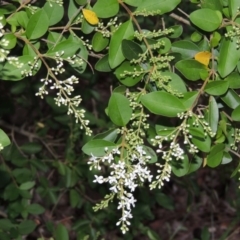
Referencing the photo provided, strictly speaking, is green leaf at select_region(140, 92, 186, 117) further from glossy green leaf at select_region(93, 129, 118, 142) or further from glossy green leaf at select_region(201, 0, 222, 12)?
glossy green leaf at select_region(201, 0, 222, 12)

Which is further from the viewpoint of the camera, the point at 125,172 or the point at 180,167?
the point at 180,167

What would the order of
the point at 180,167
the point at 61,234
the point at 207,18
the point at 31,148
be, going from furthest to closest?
the point at 31,148
the point at 61,234
the point at 180,167
the point at 207,18

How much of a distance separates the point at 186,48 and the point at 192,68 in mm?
103

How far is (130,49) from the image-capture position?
1.50 meters

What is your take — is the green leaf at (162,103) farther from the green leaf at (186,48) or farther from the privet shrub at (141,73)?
the green leaf at (186,48)

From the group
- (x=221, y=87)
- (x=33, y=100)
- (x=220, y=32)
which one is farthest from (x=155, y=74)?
(x=33, y=100)

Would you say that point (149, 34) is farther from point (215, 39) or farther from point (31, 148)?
point (31, 148)

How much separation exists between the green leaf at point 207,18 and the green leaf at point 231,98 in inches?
7.1

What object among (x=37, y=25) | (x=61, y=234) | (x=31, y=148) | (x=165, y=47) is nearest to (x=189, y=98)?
(x=165, y=47)

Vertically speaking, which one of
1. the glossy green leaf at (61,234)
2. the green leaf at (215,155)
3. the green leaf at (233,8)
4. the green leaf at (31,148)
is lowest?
the green leaf at (31,148)

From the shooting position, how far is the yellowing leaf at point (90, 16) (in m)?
1.53

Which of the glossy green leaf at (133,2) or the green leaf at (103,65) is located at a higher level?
the glossy green leaf at (133,2)

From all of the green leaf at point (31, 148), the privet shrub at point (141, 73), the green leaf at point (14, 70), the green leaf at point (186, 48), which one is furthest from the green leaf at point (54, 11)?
the green leaf at point (31, 148)

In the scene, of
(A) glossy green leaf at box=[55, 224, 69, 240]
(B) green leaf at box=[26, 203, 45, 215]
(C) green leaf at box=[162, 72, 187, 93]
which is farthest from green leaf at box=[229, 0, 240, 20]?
(B) green leaf at box=[26, 203, 45, 215]
